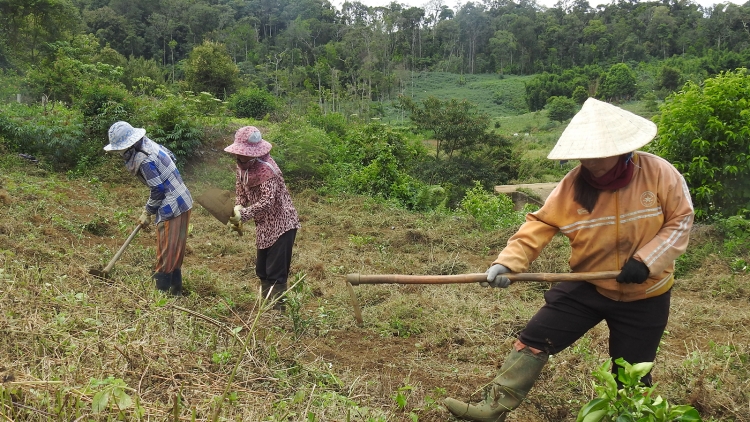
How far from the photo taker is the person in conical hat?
2375 mm

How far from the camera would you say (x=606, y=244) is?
2.49 meters

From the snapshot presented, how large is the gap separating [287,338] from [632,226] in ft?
6.93

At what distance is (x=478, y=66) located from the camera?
6047 cm

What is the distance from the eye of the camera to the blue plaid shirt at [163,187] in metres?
4.10

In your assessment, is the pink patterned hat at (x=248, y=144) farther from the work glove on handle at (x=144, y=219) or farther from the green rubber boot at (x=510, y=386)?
the green rubber boot at (x=510, y=386)

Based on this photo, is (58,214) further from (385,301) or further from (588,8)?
(588,8)

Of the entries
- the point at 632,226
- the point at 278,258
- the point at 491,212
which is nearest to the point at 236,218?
the point at 278,258

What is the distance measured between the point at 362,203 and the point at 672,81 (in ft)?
109

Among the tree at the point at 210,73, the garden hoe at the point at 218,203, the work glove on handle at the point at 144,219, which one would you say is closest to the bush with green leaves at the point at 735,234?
the garden hoe at the point at 218,203

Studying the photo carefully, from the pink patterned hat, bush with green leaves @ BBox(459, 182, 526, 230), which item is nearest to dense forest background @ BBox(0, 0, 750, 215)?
bush with green leaves @ BBox(459, 182, 526, 230)

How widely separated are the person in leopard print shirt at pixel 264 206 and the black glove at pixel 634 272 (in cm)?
238

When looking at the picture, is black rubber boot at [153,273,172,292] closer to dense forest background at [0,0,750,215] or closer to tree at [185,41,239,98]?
dense forest background at [0,0,750,215]

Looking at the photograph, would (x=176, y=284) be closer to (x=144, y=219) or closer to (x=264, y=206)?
(x=144, y=219)

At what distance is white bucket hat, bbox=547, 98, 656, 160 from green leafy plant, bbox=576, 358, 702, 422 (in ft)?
2.77
